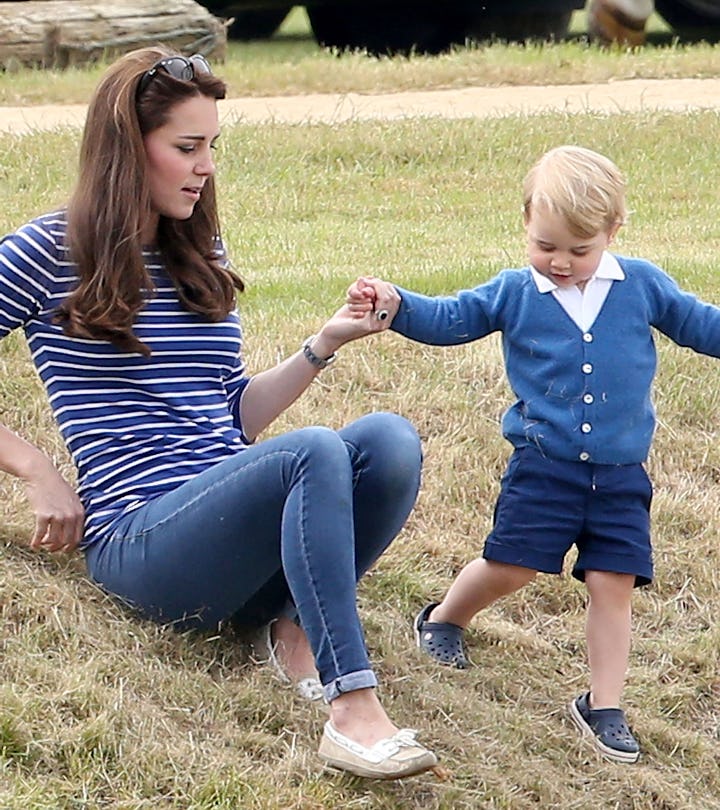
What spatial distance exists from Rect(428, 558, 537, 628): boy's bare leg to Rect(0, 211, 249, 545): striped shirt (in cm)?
66

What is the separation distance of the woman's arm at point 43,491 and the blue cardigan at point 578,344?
0.78m

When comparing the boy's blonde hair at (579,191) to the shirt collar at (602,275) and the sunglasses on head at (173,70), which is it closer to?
the shirt collar at (602,275)

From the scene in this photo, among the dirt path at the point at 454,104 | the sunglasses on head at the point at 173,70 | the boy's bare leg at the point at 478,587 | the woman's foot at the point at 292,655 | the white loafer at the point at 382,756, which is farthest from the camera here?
the dirt path at the point at 454,104

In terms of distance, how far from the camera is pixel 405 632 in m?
3.92

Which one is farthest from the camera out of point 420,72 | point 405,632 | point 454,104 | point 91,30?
point 420,72

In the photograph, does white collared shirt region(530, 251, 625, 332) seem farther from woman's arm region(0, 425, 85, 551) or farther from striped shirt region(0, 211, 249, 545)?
woman's arm region(0, 425, 85, 551)

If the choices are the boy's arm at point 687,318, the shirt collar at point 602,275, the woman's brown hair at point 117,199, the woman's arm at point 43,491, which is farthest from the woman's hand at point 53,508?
the boy's arm at point 687,318

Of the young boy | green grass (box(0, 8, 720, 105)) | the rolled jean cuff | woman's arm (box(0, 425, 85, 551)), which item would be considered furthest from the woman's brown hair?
green grass (box(0, 8, 720, 105))

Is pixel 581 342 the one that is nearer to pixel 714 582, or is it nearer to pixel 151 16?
pixel 714 582

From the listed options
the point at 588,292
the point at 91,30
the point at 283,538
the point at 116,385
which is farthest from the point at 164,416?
the point at 91,30

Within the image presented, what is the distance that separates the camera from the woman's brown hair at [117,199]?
10.3ft

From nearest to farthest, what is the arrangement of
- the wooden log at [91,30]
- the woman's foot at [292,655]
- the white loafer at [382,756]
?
the white loafer at [382,756], the woman's foot at [292,655], the wooden log at [91,30]

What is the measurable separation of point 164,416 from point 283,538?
1.48 feet

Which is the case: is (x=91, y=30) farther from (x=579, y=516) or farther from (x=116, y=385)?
(x=579, y=516)
